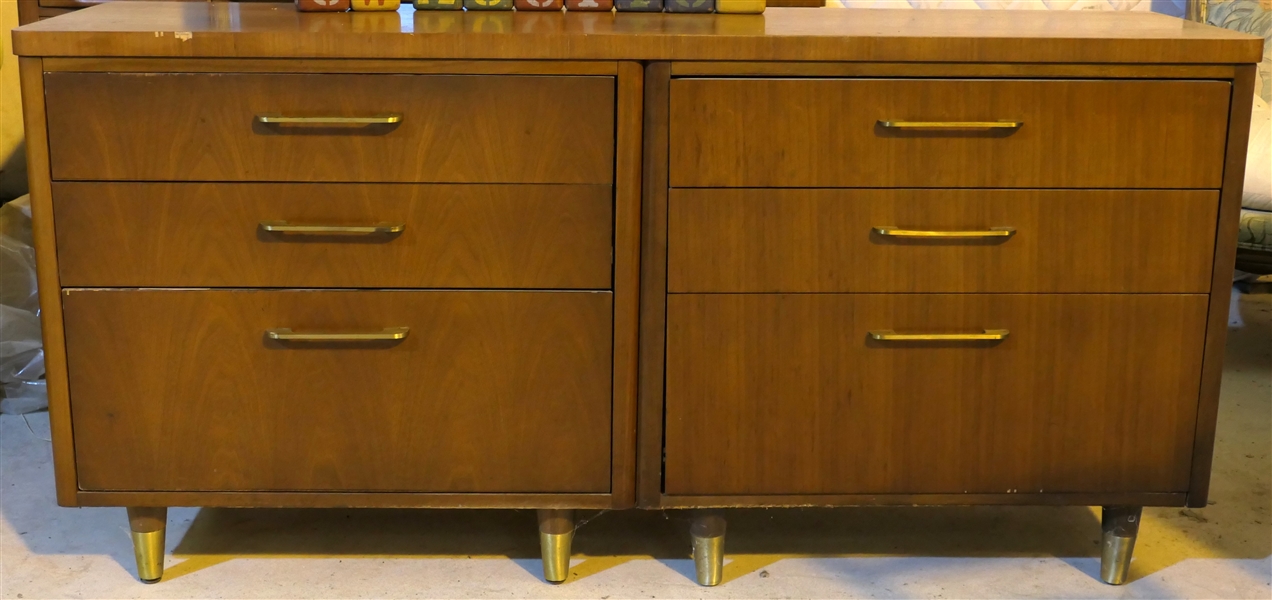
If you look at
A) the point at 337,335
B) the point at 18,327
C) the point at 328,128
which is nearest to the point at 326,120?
the point at 328,128

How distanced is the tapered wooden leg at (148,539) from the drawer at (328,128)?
0.41 metres

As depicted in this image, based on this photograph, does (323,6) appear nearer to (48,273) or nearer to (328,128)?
(328,128)

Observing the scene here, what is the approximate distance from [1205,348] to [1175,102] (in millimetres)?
282

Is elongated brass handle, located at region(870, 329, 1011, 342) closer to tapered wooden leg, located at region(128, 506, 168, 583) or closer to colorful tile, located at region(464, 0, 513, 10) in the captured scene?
colorful tile, located at region(464, 0, 513, 10)

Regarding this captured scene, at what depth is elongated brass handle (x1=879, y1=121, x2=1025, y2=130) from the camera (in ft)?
4.24

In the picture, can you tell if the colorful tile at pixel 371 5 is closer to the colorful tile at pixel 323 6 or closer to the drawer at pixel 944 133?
the colorful tile at pixel 323 6

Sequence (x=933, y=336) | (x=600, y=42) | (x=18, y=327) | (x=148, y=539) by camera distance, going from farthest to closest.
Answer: (x=18, y=327) → (x=148, y=539) → (x=933, y=336) → (x=600, y=42)

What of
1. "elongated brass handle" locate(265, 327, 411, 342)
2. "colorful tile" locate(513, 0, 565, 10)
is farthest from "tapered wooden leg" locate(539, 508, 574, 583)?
"colorful tile" locate(513, 0, 565, 10)

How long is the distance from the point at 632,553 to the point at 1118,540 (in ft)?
1.95

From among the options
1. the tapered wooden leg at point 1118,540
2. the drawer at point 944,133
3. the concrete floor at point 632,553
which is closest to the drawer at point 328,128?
the drawer at point 944,133

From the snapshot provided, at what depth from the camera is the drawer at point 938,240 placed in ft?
4.35

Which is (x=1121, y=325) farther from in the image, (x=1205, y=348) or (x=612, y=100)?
(x=612, y=100)

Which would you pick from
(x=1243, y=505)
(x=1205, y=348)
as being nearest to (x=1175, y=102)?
(x=1205, y=348)

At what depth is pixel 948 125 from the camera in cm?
129
